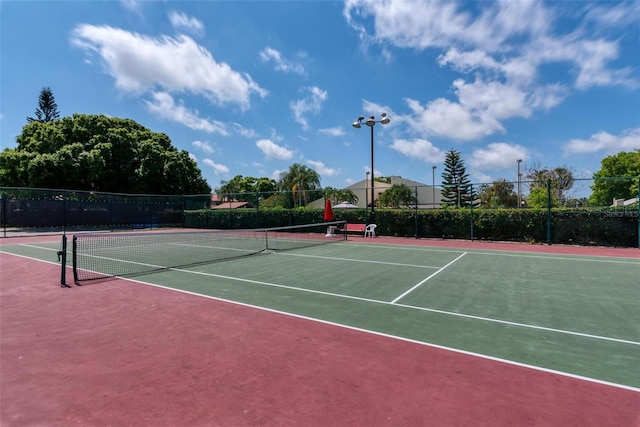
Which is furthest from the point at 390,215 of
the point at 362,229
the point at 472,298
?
the point at 472,298

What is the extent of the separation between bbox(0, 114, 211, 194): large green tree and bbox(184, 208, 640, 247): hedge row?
18111 mm

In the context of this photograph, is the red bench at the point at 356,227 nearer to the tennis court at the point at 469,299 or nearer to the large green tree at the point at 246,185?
the tennis court at the point at 469,299

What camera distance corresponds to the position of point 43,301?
625cm

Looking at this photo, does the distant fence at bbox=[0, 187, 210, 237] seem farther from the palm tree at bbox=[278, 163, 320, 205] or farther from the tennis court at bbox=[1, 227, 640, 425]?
the palm tree at bbox=[278, 163, 320, 205]

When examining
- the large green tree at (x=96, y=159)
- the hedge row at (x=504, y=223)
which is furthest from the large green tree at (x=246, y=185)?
the hedge row at (x=504, y=223)

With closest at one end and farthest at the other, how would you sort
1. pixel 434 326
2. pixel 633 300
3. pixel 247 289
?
1. pixel 434 326
2. pixel 633 300
3. pixel 247 289

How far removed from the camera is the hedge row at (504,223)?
1447cm

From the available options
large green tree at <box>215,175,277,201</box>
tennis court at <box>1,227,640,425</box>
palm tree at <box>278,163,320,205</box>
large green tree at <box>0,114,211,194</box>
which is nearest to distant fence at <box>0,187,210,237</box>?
large green tree at <box>0,114,211,194</box>

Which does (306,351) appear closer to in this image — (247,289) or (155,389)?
(155,389)

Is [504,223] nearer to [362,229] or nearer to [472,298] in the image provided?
[362,229]

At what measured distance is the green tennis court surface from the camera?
412cm

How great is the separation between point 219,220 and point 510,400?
26.8m

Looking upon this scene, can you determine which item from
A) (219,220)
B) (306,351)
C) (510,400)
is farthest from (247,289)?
(219,220)

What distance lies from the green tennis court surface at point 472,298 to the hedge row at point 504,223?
169 inches
